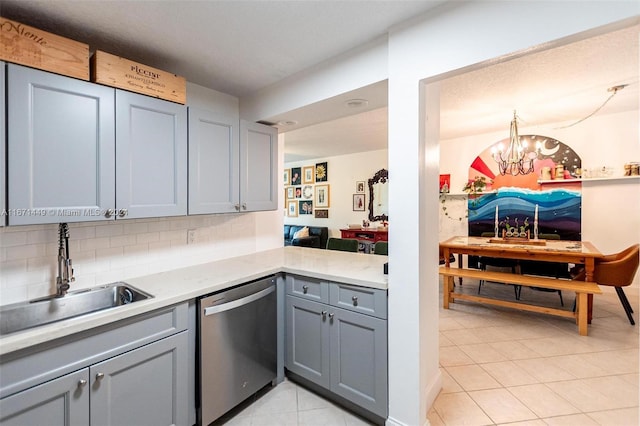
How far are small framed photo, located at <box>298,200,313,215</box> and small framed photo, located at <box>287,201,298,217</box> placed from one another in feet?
0.47

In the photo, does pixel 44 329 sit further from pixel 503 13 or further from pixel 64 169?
pixel 503 13

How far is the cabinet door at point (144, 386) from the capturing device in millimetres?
1406

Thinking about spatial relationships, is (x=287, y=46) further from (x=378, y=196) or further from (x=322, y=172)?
(x=322, y=172)

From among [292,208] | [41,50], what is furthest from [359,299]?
[292,208]

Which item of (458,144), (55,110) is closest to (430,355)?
(55,110)

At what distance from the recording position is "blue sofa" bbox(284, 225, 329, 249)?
680 centimetres

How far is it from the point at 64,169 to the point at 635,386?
402 centimetres

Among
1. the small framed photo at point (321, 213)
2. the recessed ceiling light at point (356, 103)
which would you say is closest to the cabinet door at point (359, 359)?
the recessed ceiling light at point (356, 103)

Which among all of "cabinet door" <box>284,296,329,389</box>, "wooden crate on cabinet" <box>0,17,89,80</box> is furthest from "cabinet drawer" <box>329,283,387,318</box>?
"wooden crate on cabinet" <box>0,17,89,80</box>

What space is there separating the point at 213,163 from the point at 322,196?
5.27 meters

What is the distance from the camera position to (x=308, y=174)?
775 centimetres

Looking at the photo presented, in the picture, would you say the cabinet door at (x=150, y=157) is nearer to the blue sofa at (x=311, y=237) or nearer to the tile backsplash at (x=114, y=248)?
the tile backsplash at (x=114, y=248)

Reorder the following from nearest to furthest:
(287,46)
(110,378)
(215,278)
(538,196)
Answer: (110,378)
(287,46)
(215,278)
(538,196)

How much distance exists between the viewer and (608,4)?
1163 millimetres
